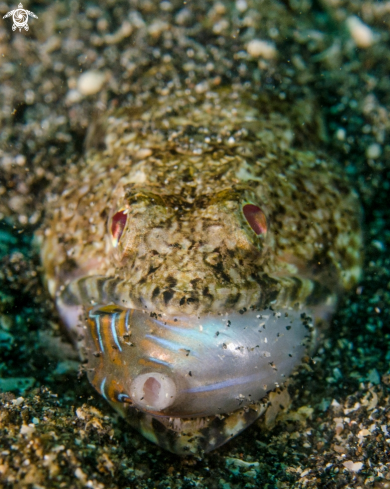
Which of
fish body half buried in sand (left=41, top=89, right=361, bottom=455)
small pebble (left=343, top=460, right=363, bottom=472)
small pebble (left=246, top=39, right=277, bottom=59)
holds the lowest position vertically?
small pebble (left=343, top=460, right=363, bottom=472)

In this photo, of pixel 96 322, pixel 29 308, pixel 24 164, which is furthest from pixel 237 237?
pixel 24 164

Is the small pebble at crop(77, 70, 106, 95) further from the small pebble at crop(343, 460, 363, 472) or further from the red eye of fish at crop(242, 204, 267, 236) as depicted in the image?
the small pebble at crop(343, 460, 363, 472)

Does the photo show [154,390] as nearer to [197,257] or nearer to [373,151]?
[197,257]

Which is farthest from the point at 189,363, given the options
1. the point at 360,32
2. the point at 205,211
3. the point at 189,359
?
the point at 360,32

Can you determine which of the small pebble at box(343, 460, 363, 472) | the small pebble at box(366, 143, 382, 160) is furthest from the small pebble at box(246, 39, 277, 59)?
the small pebble at box(343, 460, 363, 472)

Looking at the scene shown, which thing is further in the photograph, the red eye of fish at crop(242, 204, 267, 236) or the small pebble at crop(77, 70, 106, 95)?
the small pebble at crop(77, 70, 106, 95)

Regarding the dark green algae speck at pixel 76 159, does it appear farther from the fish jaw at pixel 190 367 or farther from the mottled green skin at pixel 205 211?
the mottled green skin at pixel 205 211

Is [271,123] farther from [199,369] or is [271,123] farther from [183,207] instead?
[199,369]
